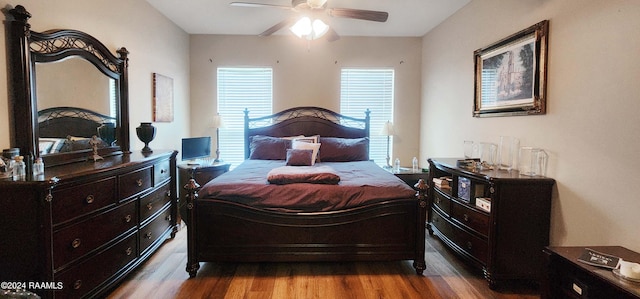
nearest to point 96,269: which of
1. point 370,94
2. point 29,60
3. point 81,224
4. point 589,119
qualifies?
point 81,224

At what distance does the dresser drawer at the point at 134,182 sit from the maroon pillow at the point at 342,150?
2.23m

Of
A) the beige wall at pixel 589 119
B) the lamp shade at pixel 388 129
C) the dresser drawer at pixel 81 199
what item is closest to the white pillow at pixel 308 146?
the lamp shade at pixel 388 129

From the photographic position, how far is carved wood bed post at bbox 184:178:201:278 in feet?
8.38

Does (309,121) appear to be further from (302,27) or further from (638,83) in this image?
(638,83)

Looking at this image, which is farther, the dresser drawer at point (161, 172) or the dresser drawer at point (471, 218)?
the dresser drawer at point (161, 172)

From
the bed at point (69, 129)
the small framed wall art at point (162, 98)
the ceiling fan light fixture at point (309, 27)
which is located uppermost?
the ceiling fan light fixture at point (309, 27)

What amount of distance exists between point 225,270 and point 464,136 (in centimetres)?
294

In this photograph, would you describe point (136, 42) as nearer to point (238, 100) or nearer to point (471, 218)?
point (238, 100)

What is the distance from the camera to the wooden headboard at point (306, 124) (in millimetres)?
4840

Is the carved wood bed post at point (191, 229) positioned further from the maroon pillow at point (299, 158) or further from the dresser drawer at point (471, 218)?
the dresser drawer at point (471, 218)

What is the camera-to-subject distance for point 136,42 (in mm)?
3447

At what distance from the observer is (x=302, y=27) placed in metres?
3.06

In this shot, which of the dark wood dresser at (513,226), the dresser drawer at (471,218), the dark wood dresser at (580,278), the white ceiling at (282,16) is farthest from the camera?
the white ceiling at (282,16)

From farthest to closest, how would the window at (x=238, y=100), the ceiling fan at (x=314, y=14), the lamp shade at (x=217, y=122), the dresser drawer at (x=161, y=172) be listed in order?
the window at (x=238, y=100) < the lamp shade at (x=217, y=122) < the dresser drawer at (x=161, y=172) < the ceiling fan at (x=314, y=14)
